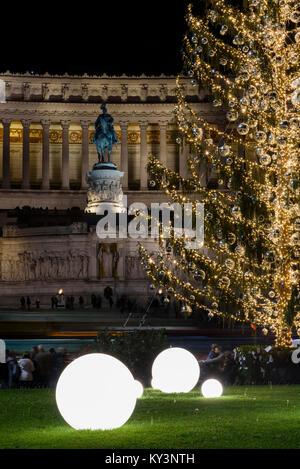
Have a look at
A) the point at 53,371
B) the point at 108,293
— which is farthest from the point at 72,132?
the point at 53,371

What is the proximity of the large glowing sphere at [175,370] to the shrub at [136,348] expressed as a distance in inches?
103

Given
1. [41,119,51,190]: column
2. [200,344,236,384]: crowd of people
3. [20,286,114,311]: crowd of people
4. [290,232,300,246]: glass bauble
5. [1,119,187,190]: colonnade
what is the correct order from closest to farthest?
1. [290,232,300,246]: glass bauble
2. [200,344,236,384]: crowd of people
3. [20,286,114,311]: crowd of people
4. [1,119,187,190]: colonnade
5. [41,119,51,190]: column

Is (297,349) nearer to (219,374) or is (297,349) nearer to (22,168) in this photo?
(219,374)

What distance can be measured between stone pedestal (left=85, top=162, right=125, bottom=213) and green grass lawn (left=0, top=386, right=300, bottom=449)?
47411 mm

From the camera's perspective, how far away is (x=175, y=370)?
20688mm

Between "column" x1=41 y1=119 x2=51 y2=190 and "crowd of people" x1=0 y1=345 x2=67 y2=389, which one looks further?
"column" x1=41 y1=119 x2=51 y2=190

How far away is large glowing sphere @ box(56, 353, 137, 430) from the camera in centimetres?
1280

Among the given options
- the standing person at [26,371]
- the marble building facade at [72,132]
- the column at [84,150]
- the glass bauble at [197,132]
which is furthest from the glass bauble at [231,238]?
the column at [84,150]

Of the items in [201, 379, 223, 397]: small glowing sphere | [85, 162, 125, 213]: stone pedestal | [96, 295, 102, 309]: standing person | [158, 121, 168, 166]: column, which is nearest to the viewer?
[201, 379, 223, 397]: small glowing sphere

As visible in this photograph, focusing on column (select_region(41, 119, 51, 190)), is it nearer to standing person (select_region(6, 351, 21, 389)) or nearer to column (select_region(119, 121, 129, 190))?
column (select_region(119, 121, 129, 190))

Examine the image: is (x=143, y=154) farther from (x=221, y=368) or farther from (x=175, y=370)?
(x=175, y=370)

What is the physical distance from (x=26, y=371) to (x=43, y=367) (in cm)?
49

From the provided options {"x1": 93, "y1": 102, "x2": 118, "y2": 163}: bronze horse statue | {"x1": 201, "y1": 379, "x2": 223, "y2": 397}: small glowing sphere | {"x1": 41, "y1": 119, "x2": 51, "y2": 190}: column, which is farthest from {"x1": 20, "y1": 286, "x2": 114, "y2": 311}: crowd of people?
{"x1": 41, "y1": 119, "x2": 51, "y2": 190}: column

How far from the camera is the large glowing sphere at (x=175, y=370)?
2022 cm
